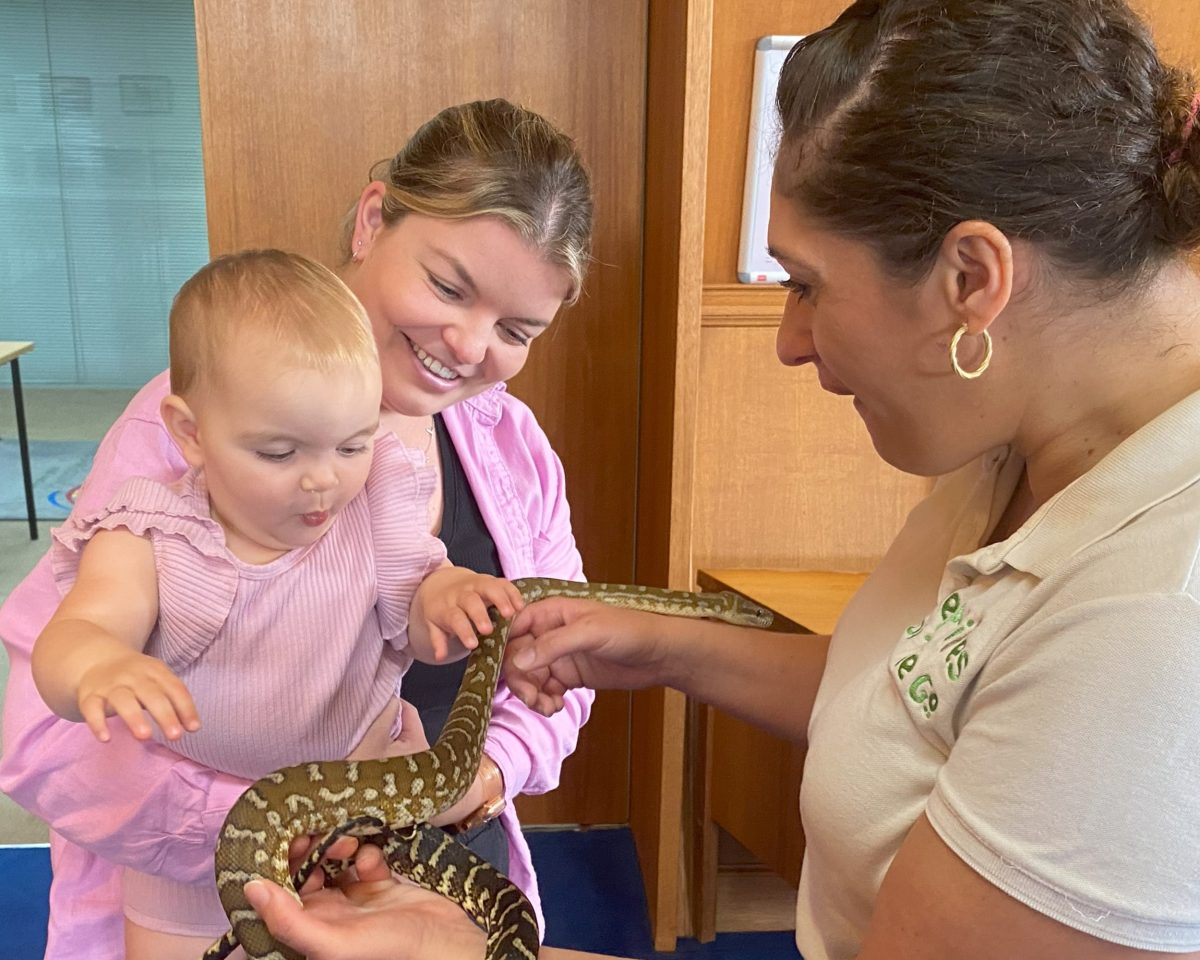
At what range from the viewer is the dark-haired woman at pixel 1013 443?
87 centimetres

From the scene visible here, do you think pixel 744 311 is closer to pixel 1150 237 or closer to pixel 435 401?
pixel 435 401

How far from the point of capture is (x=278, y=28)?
9.76ft

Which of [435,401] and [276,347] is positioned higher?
[276,347]

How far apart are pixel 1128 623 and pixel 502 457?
1.35 m

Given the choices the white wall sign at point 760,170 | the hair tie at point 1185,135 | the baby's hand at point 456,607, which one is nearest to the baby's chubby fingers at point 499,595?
the baby's hand at point 456,607

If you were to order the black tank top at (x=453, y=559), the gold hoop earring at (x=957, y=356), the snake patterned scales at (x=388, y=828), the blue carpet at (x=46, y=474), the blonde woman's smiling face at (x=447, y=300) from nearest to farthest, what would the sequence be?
the gold hoop earring at (x=957, y=356)
the snake patterned scales at (x=388, y=828)
the blonde woman's smiling face at (x=447, y=300)
the black tank top at (x=453, y=559)
the blue carpet at (x=46, y=474)

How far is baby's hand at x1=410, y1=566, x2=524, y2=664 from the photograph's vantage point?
1.39 m

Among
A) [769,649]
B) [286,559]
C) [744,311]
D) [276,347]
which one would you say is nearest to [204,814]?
[286,559]

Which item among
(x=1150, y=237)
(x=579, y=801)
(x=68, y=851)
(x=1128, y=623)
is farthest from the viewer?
(x=579, y=801)

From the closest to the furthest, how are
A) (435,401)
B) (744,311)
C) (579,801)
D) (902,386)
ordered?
1. (902,386)
2. (435,401)
3. (744,311)
4. (579,801)

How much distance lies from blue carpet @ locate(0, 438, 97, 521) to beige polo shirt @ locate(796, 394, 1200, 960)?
3.22 m

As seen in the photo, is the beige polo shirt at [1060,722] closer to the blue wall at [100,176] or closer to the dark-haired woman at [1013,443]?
the dark-haired woman at [1013,443]

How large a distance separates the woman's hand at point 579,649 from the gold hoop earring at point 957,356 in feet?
2.43

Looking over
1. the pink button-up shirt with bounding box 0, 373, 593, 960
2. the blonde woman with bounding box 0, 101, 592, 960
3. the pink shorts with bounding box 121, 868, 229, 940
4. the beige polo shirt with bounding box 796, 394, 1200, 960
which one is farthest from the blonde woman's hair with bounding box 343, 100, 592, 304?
the pink shorts with bounding box 121, 868, 229, 940
